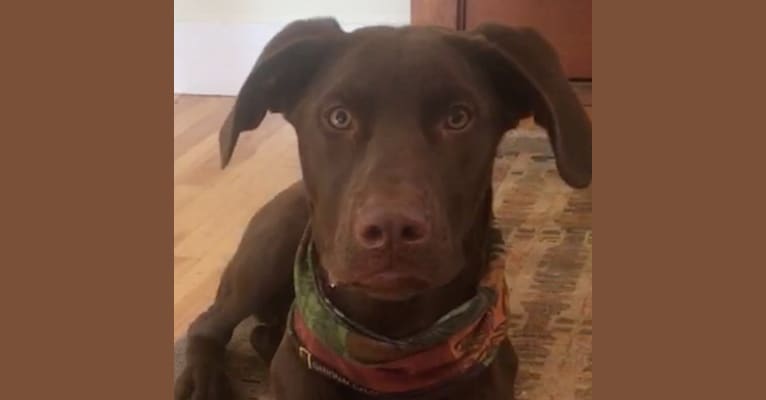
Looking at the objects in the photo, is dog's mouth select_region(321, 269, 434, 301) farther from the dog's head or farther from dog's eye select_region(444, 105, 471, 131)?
dog's eye select_region(444, 105, 471, 131)

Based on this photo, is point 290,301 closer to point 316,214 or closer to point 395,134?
point 316,214

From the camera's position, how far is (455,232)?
1.70 meters

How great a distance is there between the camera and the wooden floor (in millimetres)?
2820

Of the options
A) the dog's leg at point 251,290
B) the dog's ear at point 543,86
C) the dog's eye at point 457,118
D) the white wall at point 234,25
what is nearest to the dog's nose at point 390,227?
the dog's eye at point 457,118

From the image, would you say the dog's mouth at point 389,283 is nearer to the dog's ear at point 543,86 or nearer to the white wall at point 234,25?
the dog's ear at point 543,86

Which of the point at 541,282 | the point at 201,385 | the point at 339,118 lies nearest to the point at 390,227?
the point at 339,118

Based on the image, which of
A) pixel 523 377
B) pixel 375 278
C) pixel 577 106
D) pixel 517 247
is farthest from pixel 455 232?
pixel 517 247

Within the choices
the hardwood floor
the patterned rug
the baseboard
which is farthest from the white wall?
the patterned rug

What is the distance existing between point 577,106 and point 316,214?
1.35 ft

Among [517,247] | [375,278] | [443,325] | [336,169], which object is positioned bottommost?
[517,247]

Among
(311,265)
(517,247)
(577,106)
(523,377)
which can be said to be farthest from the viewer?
(517,247)

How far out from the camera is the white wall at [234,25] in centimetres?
427

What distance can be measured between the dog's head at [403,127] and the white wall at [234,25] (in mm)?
2414

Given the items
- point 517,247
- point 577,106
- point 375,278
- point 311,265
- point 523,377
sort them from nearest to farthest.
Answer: point 375,278 → point 577,106 → point 311,265 → point 523,377 → point 517,247
